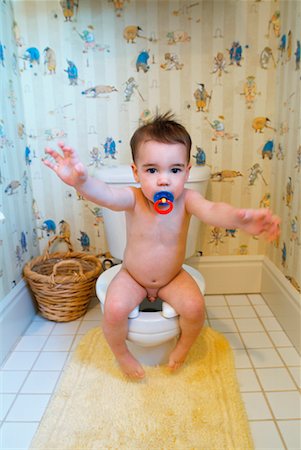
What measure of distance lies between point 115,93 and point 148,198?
687 mm

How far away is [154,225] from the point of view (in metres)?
1.04

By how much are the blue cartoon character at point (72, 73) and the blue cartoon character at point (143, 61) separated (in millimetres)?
256

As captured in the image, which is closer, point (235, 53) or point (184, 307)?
point (184, 307)

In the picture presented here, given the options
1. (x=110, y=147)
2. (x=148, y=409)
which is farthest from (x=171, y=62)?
(x=148, y=409)

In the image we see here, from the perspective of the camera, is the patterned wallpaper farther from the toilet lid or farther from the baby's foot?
the baby's foot

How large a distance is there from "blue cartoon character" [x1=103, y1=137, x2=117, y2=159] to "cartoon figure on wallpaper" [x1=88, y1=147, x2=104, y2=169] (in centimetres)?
3

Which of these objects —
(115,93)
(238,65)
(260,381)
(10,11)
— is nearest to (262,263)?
(260,381)

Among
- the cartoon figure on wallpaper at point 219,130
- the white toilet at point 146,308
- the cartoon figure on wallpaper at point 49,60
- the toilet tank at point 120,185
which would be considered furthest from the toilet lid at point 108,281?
the cartoon figure on wallpaper at point 49,60

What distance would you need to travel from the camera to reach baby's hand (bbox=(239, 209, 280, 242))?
713 mm

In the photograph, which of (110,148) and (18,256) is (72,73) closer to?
(110,148)

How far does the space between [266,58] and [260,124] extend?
0.26 m

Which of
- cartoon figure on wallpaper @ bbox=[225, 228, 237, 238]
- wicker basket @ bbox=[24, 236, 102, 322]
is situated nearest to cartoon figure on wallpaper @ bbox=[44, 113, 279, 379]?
wicker basket @ bbox=[24, 236, 102, 322]

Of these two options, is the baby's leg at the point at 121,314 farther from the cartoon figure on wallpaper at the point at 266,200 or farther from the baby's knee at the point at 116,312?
the cartoon figure on wallpaper at the point at 266,200

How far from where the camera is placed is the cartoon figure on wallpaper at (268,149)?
4.96 feet
